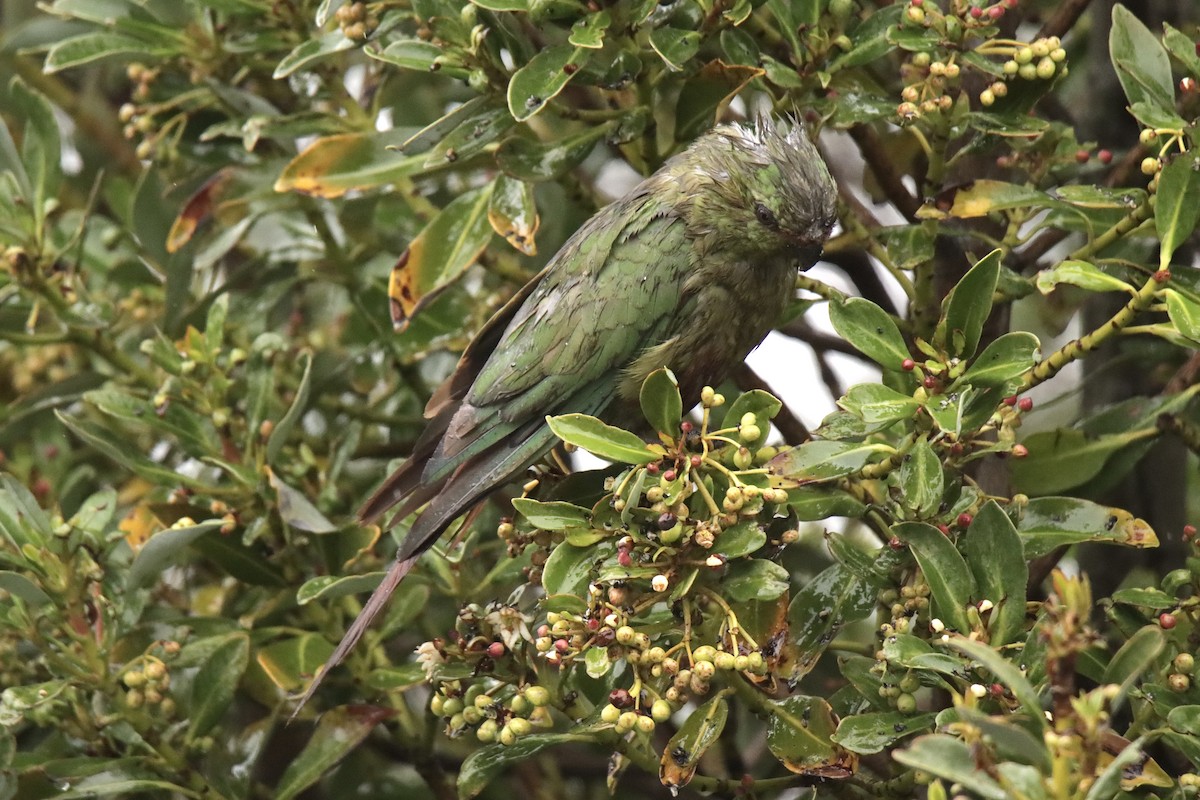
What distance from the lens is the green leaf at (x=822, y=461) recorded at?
192 cm

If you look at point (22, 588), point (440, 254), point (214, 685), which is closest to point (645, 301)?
point (440, 254)

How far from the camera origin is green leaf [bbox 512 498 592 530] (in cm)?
194

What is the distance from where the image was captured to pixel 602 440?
1930 mm

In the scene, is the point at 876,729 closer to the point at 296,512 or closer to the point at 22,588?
the point at 296,512

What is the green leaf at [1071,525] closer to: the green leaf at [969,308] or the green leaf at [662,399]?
the green leaf at [969,308]

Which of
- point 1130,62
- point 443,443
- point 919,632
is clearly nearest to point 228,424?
point 443,443

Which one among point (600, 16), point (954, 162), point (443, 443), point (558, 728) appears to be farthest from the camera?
point (558, 728)

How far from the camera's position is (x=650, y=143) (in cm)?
251

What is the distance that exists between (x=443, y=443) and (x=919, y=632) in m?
0.95

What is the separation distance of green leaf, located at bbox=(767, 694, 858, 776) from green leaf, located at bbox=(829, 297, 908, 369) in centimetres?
52

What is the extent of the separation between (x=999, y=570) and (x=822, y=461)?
0.28m

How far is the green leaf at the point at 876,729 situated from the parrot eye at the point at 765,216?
39.0 inches

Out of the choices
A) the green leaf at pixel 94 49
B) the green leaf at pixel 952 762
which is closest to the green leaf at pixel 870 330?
the green leaf at pixel 952 762

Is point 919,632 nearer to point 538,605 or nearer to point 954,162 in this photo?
point 538,605
